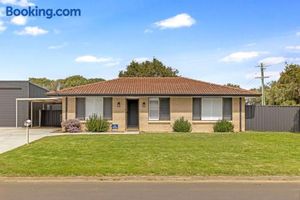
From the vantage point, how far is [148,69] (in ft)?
198

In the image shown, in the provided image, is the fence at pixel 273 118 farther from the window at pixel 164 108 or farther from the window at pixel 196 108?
the window at pixel 164 108

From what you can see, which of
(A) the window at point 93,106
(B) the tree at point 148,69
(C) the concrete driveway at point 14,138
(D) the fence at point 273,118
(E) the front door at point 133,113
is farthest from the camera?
(B) the tree at point 148,69

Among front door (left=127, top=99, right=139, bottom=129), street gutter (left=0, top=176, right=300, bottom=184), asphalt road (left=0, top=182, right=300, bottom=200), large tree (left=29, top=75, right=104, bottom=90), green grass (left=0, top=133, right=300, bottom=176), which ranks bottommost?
asphalt road (left=0, top=182, right=300, bottom=200)

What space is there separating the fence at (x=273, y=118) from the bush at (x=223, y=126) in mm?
3392

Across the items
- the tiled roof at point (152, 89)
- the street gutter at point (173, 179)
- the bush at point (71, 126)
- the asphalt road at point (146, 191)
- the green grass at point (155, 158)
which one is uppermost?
the tiled roof at point (152, 89)

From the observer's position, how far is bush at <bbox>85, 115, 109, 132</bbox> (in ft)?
93.5

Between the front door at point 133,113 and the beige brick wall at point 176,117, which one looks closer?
the beige brick wall at point 176,117

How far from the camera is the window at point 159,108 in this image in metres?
29.7

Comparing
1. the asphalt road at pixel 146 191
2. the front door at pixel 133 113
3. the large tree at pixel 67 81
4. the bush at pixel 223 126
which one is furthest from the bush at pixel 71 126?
the large tree at pixel 67 81

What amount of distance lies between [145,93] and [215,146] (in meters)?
12.0

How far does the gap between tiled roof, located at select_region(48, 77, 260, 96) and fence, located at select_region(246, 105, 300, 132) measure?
249cm

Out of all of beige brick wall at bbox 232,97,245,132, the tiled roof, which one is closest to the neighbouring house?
the tiled roof

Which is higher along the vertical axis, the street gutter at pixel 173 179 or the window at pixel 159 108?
the window at pixel 159 108

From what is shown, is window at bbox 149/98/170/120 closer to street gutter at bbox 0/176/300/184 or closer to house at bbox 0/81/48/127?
house at bbox 0/81/48/127
